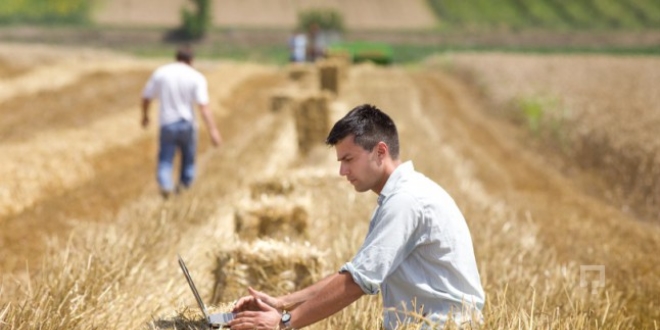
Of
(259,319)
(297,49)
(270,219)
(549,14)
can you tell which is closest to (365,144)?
(259,319)

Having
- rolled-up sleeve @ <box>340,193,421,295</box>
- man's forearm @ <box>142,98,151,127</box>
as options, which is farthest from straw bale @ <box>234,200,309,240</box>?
man's forearm @ <box>142,98,151,127</box>

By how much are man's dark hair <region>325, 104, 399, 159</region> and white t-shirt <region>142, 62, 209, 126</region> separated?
6164 mm

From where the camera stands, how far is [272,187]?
25.3ft

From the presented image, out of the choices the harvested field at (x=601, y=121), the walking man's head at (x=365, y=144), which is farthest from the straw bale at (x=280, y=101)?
the walking man's head at (x=365, y=144)

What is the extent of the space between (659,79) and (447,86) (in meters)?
12.2

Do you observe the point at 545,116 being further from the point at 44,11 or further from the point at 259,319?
the point at 44,11

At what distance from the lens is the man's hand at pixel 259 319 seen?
12.0ft

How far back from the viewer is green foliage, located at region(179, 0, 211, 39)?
248 ft

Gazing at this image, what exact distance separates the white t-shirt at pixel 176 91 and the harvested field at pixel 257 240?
0.79 metres

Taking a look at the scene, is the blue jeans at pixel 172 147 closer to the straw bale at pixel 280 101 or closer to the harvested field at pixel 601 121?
the harvested field at pixel 601 121

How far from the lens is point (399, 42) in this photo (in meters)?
78.6

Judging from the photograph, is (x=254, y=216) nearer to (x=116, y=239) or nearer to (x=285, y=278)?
(x=116, y=239)

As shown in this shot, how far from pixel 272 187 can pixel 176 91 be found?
251cm

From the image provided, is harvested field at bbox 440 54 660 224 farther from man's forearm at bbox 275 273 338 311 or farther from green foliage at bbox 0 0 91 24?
green foliage at bbox 0 0 91 24
